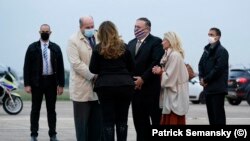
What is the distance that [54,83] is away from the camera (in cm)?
1460

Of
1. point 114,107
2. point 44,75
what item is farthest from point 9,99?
point 114,107

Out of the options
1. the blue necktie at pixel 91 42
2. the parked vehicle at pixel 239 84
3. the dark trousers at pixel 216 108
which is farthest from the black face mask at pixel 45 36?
the parked vehicle at pixel 239 84

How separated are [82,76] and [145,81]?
106 cm

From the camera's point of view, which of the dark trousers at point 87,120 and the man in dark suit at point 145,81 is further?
the man in dark suit at point 145,81

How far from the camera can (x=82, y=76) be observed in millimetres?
12359

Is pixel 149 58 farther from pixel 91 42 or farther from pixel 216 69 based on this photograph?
pixel 216 69

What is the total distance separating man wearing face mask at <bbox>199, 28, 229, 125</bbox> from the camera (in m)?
13.9

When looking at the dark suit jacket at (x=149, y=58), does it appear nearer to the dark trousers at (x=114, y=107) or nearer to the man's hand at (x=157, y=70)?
the man's hand at (x=157, y=70)

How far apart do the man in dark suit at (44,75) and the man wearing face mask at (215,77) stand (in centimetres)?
261

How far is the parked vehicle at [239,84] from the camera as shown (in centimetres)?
3017

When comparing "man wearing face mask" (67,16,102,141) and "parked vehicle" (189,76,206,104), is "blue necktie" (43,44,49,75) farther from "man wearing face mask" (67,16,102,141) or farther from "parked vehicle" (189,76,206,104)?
"parked vehicle" (189,76,206,104)

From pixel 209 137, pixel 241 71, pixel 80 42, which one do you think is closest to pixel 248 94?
pixel 241 71

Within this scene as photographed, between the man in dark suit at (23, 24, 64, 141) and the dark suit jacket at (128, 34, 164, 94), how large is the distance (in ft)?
6.95

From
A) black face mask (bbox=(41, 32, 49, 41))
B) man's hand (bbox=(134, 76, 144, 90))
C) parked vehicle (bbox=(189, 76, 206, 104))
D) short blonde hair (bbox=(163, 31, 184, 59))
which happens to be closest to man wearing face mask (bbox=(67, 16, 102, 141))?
man's hand (bbox=(134, 76, 144, 90))
